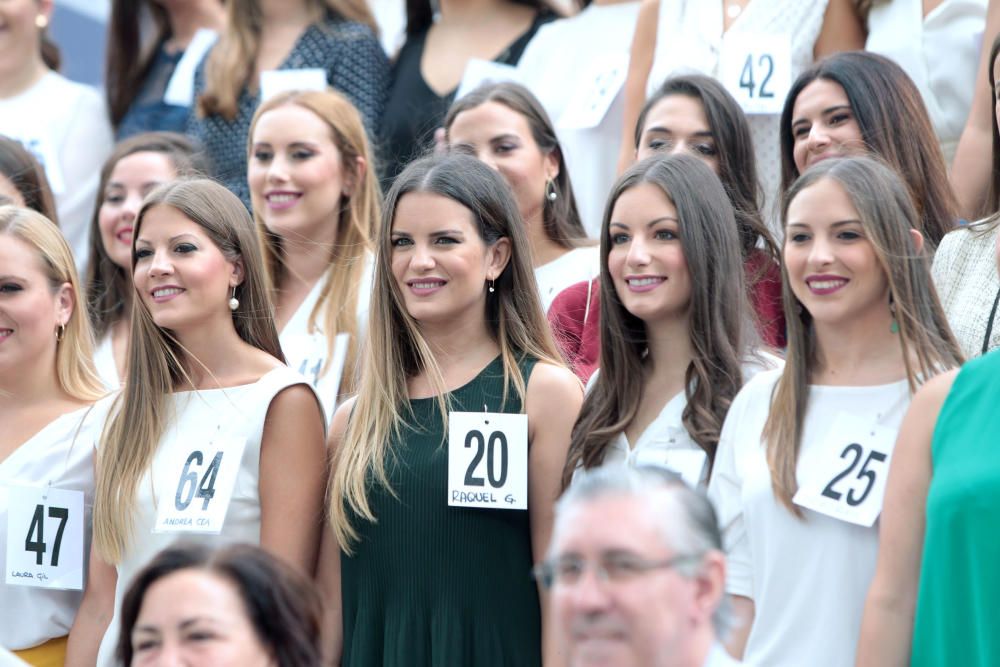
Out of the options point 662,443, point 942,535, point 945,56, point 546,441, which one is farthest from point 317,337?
point 942,535

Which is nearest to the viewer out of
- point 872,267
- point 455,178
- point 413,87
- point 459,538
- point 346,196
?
point 872,267

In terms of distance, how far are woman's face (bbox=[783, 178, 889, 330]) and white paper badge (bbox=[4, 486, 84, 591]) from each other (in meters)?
2.12

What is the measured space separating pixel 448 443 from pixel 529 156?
1455mm

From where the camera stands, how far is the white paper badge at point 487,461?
13.1 ft

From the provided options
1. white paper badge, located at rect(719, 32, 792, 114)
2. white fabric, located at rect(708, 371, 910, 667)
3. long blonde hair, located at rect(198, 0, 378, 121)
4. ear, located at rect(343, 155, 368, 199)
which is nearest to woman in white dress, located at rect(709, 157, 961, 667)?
white fabric, located at rect(708, 371, 910, 667)

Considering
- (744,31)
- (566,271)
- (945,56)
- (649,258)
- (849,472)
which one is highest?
(744,31)

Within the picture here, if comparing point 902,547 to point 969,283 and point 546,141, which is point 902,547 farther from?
point 546,141

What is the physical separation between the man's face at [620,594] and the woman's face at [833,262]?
4.23 ft

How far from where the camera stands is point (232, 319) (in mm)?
4602

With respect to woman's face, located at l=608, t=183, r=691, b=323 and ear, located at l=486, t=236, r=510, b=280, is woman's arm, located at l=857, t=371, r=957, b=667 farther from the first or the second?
ear, located at l=486, t=236, r=510, b=280

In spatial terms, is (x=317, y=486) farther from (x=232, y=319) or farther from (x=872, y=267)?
(x=872, y=267)

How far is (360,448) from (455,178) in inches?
31.3

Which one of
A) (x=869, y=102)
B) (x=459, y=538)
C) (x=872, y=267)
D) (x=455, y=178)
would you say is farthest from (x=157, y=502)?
(x=869, y=102)

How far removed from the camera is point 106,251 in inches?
230
